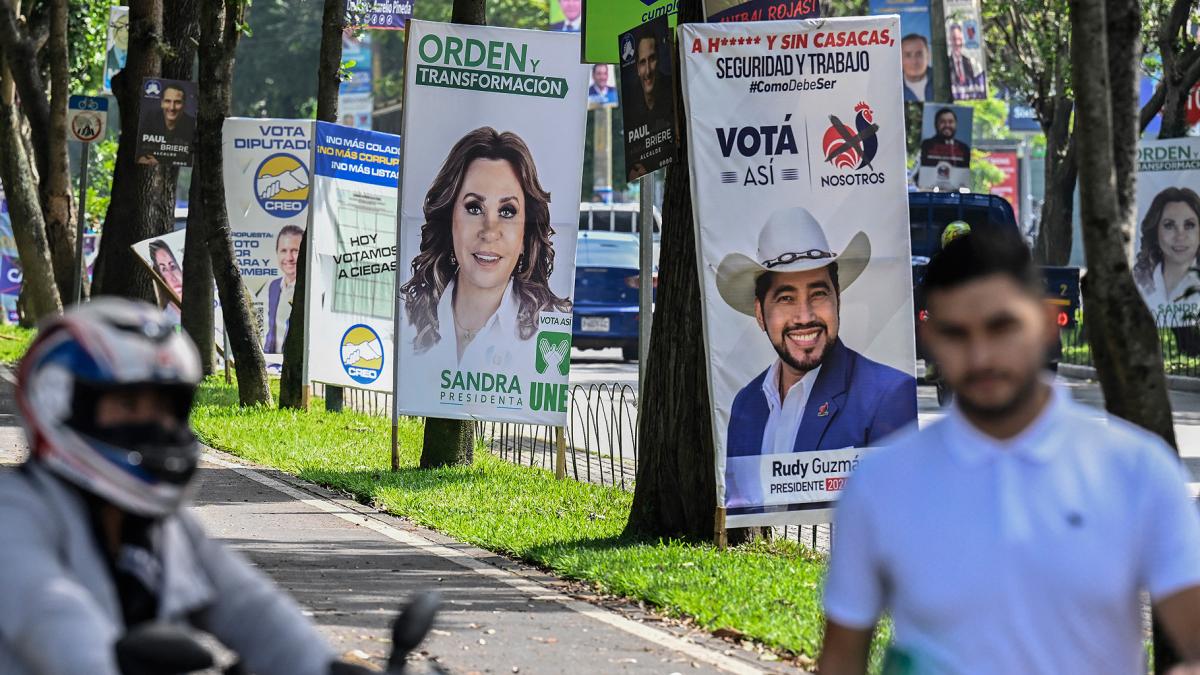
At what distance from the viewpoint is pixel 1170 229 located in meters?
26.0

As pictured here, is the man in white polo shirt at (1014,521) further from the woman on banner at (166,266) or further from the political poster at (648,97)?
the woman on banner at (166,266)

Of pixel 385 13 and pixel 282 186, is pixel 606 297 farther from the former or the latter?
pixel 282 186

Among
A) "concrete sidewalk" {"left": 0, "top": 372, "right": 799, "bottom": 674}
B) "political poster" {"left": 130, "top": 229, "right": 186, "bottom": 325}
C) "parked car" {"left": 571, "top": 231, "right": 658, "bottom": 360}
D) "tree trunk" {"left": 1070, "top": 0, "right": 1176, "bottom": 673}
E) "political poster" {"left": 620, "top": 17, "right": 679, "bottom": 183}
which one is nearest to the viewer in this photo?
"tree trunk" {"left": 1070, "top": 0, "right": 1176, "bottom": 673}

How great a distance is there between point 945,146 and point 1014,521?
24.1 m

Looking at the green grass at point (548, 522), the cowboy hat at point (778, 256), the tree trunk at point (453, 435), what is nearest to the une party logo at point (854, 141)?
the cowboy hat at point (778, 256)

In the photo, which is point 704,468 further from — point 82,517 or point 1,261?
point 1,261

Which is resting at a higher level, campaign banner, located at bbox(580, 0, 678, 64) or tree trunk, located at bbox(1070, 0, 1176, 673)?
campaign banner, located at bbox(580, 0, 678, 64)

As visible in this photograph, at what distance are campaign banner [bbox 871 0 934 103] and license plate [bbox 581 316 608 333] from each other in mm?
5717

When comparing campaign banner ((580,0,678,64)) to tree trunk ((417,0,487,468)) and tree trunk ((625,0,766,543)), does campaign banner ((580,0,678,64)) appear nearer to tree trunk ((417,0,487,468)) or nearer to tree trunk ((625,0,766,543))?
tree trunk ((625,0,766,543))

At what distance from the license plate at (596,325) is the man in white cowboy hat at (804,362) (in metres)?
19.1

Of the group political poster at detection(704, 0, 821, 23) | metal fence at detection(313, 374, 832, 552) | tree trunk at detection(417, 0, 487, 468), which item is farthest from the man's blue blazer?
tree trunk at detection(417, 0, 487, 468)

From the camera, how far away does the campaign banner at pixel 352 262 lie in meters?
16.0

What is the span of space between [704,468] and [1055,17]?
23.1m

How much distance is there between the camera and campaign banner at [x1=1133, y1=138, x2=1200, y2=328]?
25.4 meters
